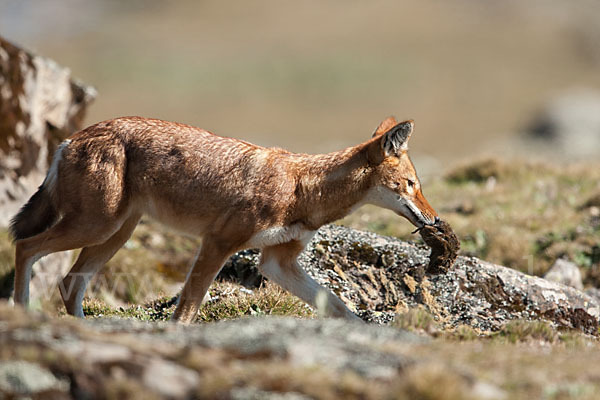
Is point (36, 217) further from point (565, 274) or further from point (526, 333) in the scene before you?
point (565, 274)

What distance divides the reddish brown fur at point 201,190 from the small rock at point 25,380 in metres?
2.71

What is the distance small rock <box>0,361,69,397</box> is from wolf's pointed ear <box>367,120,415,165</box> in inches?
Result: 161

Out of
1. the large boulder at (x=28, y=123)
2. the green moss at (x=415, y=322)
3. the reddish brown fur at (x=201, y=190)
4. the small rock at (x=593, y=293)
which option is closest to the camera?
the green moss at (x=415, y=322)

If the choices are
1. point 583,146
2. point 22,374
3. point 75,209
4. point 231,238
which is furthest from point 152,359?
point 583,146

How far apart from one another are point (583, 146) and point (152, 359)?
30561 mm

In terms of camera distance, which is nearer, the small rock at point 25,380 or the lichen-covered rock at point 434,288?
the small rock at point 25,380

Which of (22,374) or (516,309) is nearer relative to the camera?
(22,374)

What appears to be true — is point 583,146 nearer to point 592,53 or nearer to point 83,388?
point 83,388

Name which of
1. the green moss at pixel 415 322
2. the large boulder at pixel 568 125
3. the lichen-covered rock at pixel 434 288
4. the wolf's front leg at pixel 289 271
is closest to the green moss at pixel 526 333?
the green moss at pixel 415 322

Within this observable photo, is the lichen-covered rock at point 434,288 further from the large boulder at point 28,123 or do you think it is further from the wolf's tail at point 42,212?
the large boulder at point 28,123

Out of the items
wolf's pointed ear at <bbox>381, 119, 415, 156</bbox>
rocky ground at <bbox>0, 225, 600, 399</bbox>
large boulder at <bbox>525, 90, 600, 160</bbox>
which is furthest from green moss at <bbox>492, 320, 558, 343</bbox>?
large boulder at <bbox>525, 90, 600, 160</bbox>

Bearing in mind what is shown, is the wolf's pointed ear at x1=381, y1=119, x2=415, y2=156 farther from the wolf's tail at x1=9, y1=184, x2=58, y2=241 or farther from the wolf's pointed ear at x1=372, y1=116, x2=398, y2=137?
the wolf's tail at x1=9, y1=184, x2=58, y2=241

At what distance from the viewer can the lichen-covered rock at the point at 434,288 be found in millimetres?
7461

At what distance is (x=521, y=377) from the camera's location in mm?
3902
